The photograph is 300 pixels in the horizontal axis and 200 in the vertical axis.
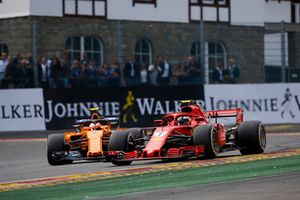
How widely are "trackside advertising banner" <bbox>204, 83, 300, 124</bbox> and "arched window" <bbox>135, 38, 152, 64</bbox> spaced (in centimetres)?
816

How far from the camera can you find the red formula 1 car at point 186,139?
1805 cm

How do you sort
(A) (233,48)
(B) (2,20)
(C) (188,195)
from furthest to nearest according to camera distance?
(A) (233,48)
(B) (2,20)
(C) (188,195)

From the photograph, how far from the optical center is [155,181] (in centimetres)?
1477

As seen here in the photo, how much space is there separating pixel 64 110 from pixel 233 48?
12.6m

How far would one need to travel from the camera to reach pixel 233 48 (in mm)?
40750

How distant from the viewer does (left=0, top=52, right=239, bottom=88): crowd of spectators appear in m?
30.0

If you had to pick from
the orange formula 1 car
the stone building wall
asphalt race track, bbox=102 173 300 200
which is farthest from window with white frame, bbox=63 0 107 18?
asphalt race track, bbox=102 173 300 200

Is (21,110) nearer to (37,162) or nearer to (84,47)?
(84,47)

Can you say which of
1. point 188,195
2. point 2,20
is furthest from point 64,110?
point 188,195

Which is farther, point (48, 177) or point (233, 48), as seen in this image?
point (233, 48)

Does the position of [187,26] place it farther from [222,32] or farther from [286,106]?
[286,106]

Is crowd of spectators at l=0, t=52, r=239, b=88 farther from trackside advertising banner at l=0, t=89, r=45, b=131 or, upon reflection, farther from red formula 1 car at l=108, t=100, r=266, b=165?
red formula 1 car at l=108, t=100, r=266, b=165

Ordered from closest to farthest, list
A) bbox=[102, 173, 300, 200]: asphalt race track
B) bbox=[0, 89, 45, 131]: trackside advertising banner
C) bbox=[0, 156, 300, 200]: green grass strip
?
bbox=[102, 173, 300, 200]: asphalt race track < bbox=[0, 156, 300, 200]: green grass strip < bbox=[0, 89, 45, 131]: trackside advertising banner

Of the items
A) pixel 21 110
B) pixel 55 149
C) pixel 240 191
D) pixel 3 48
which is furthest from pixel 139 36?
pixel 240 191
